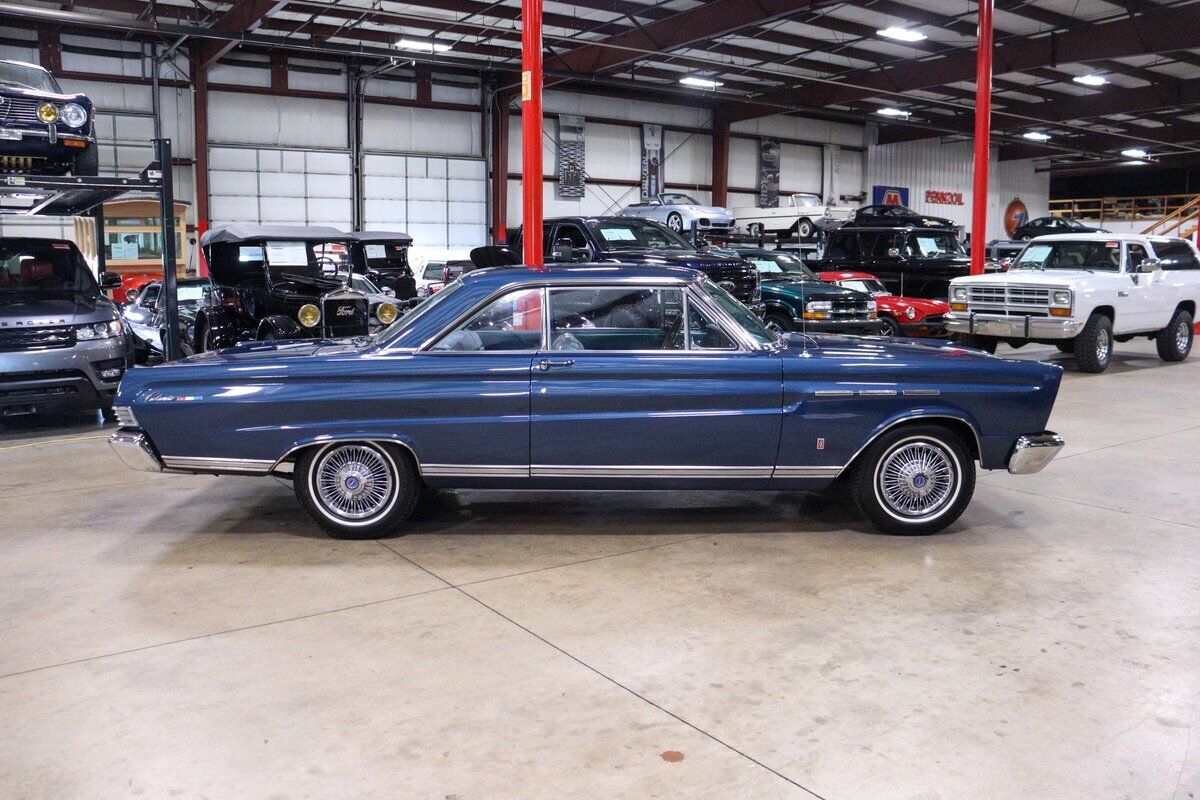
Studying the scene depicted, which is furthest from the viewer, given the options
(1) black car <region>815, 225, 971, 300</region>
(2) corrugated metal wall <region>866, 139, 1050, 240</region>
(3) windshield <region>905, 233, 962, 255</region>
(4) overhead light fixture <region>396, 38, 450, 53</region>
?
(2) corrugated metal wall <region>866, 139, 1050, 240</region>

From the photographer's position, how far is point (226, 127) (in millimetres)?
24234

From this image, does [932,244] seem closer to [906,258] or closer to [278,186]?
[906,258]

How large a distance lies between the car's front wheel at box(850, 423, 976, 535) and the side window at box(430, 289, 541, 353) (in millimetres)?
1957

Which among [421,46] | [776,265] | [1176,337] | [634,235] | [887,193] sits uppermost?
[421,46]

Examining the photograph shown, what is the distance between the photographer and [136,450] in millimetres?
5082

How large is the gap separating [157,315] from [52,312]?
4.97 m

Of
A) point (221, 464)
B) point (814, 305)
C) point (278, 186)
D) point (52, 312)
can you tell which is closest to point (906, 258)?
point (814, 305)

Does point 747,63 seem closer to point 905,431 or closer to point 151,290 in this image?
point 151,290

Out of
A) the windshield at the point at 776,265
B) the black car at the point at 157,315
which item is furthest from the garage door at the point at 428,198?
the windshield at the point at 776,265

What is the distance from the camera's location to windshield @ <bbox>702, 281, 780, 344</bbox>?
17.4ft

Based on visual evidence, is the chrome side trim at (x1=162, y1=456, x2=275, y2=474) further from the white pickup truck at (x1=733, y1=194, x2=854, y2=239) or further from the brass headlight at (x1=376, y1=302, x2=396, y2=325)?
the white pickup truck at (x1=733, y1=194, x2=854, y2=239)

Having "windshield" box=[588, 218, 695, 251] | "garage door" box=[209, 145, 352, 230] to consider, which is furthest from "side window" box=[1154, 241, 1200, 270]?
"garage door" box=[209, 145, 352, 230]

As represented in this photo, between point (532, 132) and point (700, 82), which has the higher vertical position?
point (700, 82)

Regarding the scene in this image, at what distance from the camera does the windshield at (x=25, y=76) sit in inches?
406
